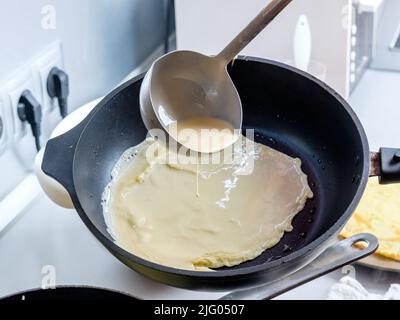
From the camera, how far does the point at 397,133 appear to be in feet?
3.41

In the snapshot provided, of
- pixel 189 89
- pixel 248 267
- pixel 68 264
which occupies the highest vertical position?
pixel 189 89

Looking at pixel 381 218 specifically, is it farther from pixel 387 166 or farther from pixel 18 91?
pixel 18 91

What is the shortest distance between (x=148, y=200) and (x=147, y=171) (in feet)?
0.17

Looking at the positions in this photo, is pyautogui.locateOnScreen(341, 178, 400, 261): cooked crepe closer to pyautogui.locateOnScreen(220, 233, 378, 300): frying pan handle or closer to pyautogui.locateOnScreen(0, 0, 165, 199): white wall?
pyautogui.locateOnScreen(220, 233, 378, 300): frying pan handle

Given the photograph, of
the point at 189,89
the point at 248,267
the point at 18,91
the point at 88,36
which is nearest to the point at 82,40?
the point at 88,36

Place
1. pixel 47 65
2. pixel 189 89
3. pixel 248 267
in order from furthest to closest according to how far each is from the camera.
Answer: pixel 47 65, pixel 189 89, pixel 248 267

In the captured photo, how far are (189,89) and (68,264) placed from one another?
27 centimetres

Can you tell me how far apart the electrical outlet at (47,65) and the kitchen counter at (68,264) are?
0.43 ft

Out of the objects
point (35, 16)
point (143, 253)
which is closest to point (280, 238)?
point (143, 253)

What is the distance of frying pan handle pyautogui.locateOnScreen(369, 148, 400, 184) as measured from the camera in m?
0.73

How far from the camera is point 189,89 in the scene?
81cm

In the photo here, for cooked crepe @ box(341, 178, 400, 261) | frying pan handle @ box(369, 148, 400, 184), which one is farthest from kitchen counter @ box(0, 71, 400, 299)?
frying pan handle @ box(369, 148, 400, 184)

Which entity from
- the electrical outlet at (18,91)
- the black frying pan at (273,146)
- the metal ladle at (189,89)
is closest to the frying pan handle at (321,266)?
the black frying pan at (273,146)
